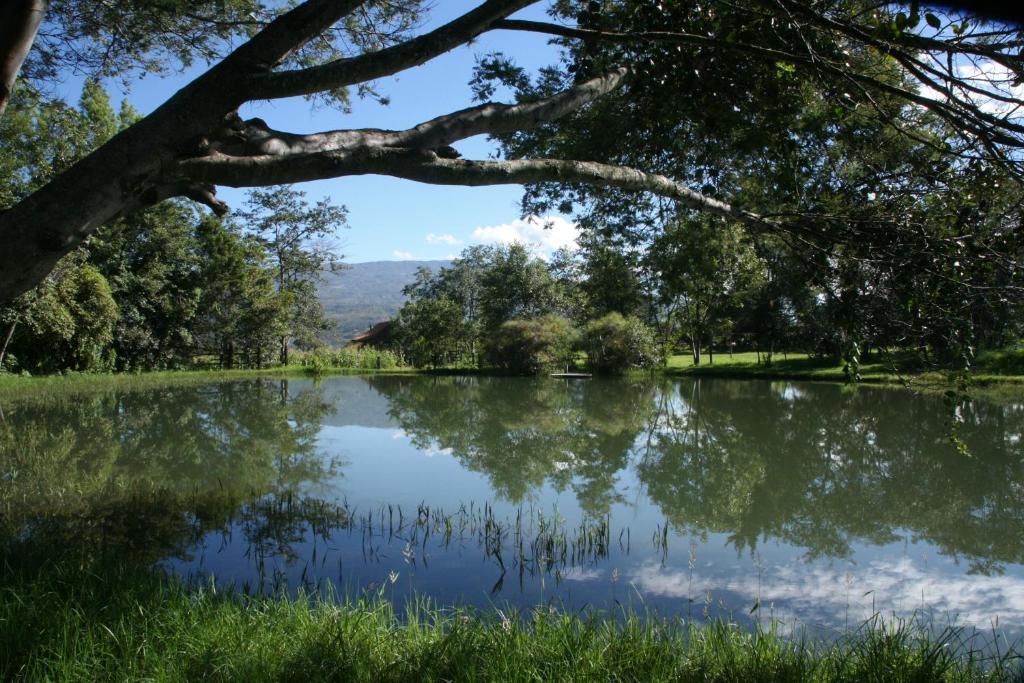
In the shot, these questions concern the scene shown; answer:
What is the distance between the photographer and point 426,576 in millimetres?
4906

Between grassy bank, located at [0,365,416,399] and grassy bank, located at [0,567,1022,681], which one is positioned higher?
grassy bank, located at [0,365,416,399]

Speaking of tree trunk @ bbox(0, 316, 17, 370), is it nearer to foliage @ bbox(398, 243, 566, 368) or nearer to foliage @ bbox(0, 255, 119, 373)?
foliage @ bbox(0, 255, 119, 373)

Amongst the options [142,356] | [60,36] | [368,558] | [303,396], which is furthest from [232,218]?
[368,558]

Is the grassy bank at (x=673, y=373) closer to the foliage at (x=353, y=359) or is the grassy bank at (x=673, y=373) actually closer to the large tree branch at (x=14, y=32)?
the foliage at (x=353, y=359)

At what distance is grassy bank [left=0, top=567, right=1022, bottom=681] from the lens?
8.79 ft

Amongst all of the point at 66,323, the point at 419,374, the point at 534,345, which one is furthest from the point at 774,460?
the point at 419,374

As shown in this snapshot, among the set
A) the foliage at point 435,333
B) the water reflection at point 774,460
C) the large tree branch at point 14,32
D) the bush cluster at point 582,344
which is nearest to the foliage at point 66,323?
the water reflection at point 774,460

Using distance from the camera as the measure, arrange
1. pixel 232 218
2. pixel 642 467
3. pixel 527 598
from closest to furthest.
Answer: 1. pixel 527 598
2. pixel 642 467
3. pixel 232 218

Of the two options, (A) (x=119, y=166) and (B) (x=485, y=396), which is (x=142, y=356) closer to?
(B) (x=485, y=396)

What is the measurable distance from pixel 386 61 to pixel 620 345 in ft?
80.8

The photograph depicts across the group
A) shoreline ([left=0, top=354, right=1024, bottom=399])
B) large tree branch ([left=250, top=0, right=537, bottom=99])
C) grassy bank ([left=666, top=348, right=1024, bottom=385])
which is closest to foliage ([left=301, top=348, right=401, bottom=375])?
shoreline ([left=0, top=354, right=1024, bottom=399])

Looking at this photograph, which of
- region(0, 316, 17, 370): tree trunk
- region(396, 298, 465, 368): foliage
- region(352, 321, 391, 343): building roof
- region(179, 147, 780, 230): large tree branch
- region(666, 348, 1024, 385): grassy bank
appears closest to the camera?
region(179, 147, 780, 230): large tree branch

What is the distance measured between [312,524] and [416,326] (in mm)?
27468

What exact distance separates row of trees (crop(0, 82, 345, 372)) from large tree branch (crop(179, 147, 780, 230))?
1536 centimetres
